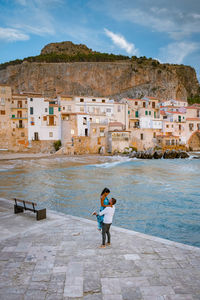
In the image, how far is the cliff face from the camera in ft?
263

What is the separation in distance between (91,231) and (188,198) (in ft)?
31.9

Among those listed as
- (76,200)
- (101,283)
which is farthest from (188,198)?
(101,283)

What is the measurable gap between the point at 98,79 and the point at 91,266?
83257 millimetres

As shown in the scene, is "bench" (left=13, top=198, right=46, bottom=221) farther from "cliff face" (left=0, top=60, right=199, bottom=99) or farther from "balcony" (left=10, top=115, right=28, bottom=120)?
"cliff face" (left=0, top=60, right=199, bottom=99)

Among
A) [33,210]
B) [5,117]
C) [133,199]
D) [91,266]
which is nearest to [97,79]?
[5,117]

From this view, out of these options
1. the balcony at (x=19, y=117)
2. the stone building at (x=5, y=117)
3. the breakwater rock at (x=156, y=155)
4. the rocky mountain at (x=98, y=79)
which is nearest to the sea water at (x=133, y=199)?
the breakwater rock at (x=156, y=155)

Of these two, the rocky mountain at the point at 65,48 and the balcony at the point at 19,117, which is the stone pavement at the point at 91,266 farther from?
the rocky mountain at the point at 65,48

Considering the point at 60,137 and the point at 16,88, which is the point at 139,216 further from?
the point at 16,88

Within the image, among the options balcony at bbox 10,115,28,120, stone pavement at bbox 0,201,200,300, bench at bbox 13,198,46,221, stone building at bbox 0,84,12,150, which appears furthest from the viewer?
balcony at bbox 10,115,28,120

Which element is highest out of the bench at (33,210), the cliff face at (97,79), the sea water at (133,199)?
the cliff face at (97,79)

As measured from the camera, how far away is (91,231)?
22.9ft

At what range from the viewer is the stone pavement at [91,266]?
3.97 m

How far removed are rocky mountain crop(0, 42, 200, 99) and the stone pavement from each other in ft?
251

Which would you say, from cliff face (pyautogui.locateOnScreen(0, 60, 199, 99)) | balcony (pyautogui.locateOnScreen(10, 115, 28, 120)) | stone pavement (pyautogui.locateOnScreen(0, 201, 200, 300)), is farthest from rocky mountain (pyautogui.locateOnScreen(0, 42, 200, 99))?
stone pavement (pyautogui.locateOnScreen(0, 201, 200, 300))
